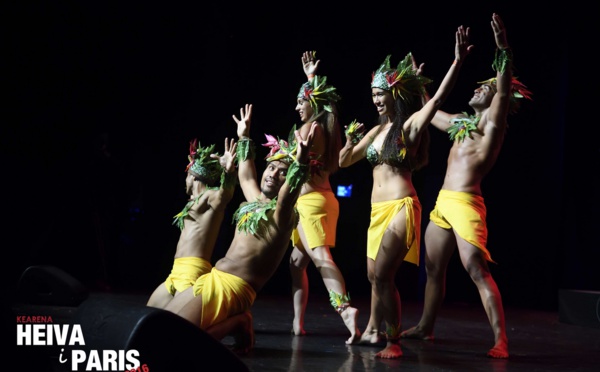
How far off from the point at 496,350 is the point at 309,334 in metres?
1.16

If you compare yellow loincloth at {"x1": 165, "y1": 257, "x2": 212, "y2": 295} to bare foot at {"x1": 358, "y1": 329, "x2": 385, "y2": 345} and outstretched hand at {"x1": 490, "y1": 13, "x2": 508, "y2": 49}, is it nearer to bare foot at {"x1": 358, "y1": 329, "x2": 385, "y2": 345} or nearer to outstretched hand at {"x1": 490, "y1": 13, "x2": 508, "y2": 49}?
bare foot at {"x1": 358, "y1": 329, "x2": 385, "y2": 345}

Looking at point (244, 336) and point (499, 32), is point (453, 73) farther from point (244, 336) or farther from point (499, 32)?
point (244, 336)

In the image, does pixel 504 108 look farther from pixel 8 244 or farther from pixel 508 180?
pixel 8 244

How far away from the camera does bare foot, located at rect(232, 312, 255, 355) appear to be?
11.2 ft

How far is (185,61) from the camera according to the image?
728 cm

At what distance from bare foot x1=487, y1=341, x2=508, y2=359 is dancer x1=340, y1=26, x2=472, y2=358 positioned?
0.50 meters

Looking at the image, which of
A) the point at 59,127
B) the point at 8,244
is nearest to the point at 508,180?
the point at 59,127

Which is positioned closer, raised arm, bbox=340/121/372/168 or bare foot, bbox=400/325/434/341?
raised arm, bbox=340/121/372/168

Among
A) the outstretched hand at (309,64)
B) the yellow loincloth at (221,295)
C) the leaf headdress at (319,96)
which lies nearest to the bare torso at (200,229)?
the yellow loincloth at (221,295)

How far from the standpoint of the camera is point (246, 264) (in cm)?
338

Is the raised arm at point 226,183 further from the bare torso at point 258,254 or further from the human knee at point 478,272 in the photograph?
the human knee at point 478,272

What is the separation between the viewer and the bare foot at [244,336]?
3.41 m

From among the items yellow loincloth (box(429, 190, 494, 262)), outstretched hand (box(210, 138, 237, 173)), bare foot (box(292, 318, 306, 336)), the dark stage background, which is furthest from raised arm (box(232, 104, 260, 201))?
the dark stage background

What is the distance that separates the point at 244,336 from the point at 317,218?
978mm
